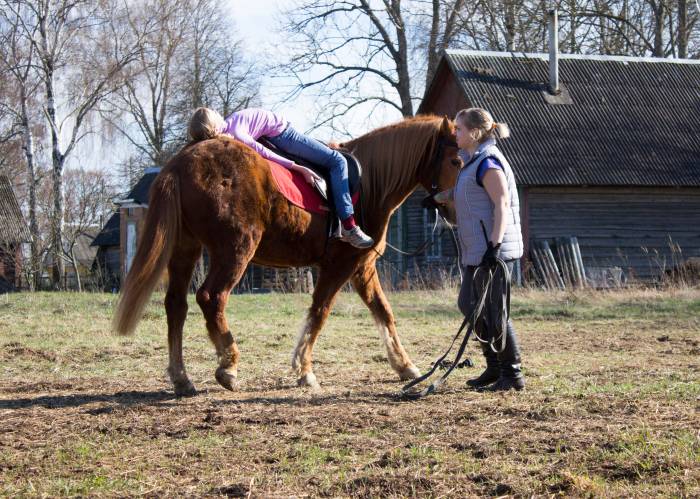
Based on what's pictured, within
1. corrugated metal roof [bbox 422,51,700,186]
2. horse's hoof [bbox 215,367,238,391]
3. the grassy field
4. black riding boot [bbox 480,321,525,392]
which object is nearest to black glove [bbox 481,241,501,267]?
black riding boot [bbox 480,321,525,392]

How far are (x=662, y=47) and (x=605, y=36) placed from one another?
218 centimetres

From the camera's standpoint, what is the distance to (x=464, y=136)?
5.97 meters

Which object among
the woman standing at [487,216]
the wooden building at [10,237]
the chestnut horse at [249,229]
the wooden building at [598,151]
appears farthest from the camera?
the wooden building at [10,237]

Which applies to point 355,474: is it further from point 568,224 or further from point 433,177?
point 568,224

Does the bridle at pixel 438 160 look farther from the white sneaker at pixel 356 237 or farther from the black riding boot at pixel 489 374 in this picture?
the black riding boot at pixel 489 374

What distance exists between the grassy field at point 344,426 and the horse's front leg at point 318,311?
0.22 m

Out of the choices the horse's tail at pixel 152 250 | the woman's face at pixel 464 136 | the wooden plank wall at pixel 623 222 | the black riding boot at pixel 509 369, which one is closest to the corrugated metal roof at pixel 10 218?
the wooden plank wall at pixel 623 222

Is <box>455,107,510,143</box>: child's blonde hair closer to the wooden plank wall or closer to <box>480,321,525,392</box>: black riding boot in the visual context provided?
<box>480,321,525,392</box>: black riding boot

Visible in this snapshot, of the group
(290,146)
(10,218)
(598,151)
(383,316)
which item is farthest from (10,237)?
(290,146)

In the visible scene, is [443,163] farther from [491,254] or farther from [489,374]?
[489,374]

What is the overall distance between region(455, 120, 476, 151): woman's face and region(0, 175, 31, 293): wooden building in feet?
73.5

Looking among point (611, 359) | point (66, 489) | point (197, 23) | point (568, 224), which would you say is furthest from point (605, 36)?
point (66, 489)

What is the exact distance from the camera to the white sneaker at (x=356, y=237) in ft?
20.6

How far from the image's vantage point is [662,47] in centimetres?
3250
